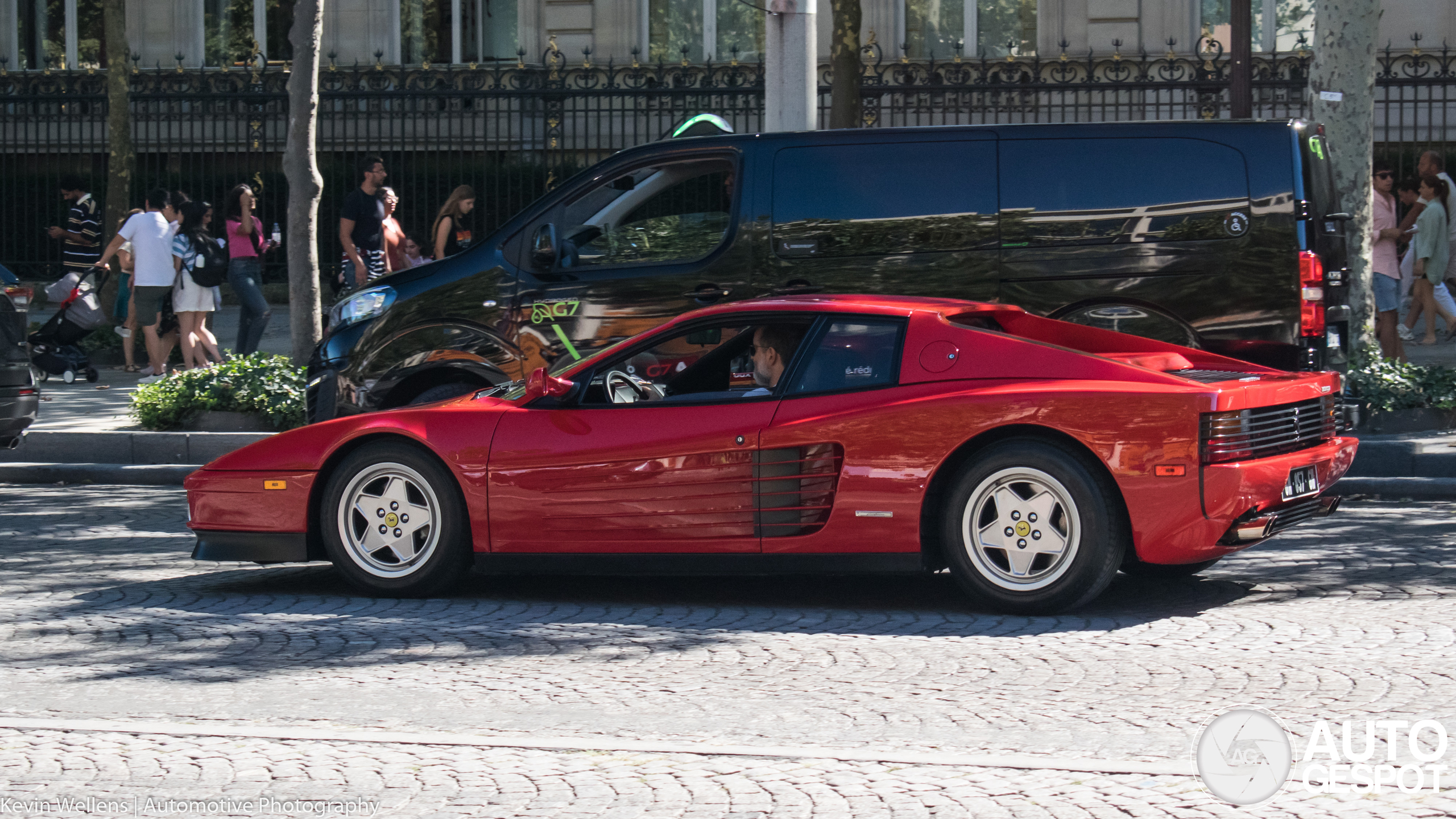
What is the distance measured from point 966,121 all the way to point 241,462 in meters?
16.7

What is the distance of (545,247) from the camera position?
9.08 metres

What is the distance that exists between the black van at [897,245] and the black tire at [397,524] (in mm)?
2365

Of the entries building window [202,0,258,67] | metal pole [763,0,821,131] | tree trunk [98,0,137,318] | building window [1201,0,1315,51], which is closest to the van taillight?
metal pole [763,0,821,131]

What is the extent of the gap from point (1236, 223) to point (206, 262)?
9414mm

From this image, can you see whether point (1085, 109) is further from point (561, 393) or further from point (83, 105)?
point (561, 393)

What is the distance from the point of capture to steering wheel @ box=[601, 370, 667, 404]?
23.0 feet

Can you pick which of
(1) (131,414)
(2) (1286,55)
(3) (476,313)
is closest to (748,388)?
(3) (476,313)

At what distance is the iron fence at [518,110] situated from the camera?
20906 millimetres

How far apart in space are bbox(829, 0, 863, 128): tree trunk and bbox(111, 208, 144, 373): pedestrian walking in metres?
6.89

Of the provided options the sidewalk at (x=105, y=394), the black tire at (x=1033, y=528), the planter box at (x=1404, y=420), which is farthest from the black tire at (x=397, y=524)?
the planter box at (x=1404, y=420)

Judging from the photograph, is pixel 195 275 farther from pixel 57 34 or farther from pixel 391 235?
pixel 57 34

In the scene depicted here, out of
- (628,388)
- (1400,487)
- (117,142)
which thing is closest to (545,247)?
(628,388)

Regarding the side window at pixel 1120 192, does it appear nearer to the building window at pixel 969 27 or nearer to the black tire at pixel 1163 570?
the black tire at pixel 1163 570

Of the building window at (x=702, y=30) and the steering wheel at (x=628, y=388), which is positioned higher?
the building window at (x=702, y=30)
